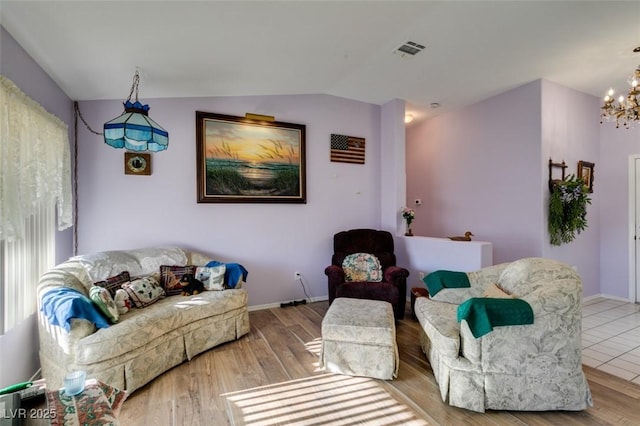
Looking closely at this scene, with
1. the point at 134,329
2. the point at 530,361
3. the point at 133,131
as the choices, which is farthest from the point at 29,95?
the point at 530,361

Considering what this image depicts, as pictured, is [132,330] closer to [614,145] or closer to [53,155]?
[53,155]

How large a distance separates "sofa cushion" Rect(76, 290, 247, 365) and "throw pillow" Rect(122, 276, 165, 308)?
7cm

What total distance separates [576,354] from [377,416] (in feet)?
4.26

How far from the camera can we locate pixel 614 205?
429 centimetres

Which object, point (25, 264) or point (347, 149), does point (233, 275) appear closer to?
point (25, 264)

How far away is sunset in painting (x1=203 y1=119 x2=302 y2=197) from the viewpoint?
3.62 m

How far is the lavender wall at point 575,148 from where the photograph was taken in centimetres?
371

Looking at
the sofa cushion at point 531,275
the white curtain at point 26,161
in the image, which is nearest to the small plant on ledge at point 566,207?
the sofa cushion at point 531,275

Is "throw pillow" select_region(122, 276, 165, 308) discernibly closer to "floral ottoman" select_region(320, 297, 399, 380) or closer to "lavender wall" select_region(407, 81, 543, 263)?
"floral ottoman" select_region(320, 297, 399, 380)

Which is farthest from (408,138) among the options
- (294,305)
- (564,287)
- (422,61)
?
(564,287)

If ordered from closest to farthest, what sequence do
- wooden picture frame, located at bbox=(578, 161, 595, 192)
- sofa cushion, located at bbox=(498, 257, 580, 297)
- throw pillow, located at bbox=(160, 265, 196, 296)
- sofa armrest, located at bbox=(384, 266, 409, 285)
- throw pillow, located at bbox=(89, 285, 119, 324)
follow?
sofa cushion, located at bbox=(498, 257, 580, 297) < throw pillow, located at bbox=(89, 285, 119, 324) < throw pillow, located at bbox=(160, 265, 196, 296) < sofa armrest, located at bbox=(384, 266, 409, 285) < wooden picture frame, located at bbox=(578, 161, 595, 192)

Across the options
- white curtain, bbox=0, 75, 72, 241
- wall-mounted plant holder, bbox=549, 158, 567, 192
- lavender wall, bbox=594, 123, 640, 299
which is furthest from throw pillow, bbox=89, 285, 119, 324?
lavender wall, bbox=594, 123, 640, 299

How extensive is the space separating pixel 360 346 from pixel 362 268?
1.50 meters

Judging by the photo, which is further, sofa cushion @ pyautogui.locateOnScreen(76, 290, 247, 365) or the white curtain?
sofa cushion @ pyautogui.locateOnScreen(76, 290, 247, 365)
